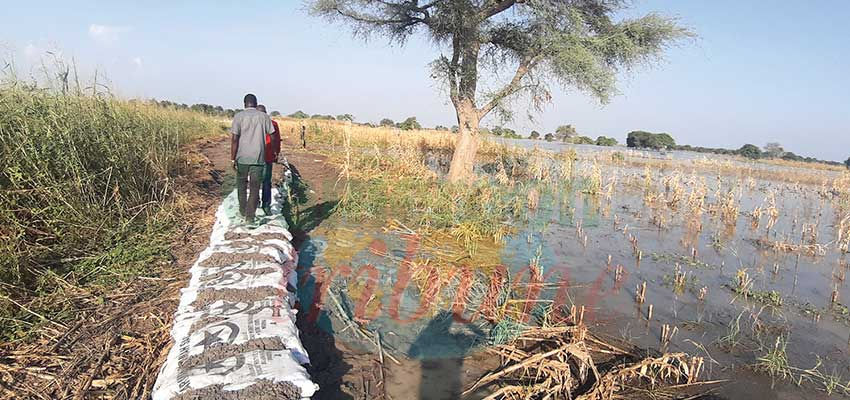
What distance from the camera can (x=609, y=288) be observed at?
476 cm

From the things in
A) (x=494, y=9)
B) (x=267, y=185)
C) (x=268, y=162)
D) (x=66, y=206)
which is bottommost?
(x=66, y=206)

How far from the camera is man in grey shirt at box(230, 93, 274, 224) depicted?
470 cm

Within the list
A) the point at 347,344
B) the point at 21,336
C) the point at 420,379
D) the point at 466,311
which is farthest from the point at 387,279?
the point at 21,336

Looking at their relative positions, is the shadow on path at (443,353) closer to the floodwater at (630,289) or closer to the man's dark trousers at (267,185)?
the floodwater at (630,289)

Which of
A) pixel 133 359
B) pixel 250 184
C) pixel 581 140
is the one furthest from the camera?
pixel 581 140

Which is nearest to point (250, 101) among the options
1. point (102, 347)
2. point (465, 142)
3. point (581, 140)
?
point (102, 347)

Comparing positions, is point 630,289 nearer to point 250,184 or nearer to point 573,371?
point 573,371

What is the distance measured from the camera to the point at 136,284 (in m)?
3.37

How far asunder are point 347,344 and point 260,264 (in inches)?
37.7

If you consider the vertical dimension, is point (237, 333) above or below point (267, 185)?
below

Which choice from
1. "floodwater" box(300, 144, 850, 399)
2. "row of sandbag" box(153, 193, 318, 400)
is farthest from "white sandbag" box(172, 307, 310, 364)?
"floodwater" box(300, 144, 850, 399)

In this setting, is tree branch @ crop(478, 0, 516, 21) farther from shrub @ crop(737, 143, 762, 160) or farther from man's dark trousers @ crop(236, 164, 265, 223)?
shrub @ crop(737, 143, 762, 160)

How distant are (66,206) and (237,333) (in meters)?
2.32

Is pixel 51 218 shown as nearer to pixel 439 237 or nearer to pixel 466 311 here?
pixel 466 311
